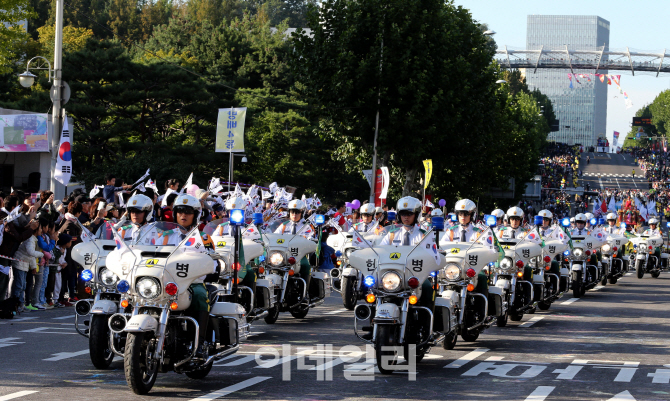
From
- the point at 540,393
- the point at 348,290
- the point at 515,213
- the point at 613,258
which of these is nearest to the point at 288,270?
the point at 348,290

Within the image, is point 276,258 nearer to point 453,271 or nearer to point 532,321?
point 453,271

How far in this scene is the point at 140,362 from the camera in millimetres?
8391

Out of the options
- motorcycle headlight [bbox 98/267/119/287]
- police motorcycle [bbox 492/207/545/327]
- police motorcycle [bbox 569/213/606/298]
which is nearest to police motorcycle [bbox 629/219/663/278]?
police motorcycle [bbox 569/213/606/298]

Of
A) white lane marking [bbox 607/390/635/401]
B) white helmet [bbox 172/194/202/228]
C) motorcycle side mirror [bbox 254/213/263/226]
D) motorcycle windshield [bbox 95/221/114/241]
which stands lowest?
white lane marking [bbox 607/390/635/401]

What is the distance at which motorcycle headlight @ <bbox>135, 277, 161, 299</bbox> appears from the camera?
8.55 meters

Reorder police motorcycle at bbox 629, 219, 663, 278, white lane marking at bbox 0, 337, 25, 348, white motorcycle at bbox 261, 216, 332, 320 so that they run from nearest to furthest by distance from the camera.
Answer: white lane marking at bbox 0, 337, 25, 348
white motorcycle at bbox 261, 216, 332, 320
police motorcycle at bbox 629, 219, 663, 278

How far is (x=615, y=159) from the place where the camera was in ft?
562

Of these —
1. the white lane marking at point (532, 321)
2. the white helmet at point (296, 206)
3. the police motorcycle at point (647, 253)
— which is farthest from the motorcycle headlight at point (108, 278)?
the police motorcycle at point (647, 253)

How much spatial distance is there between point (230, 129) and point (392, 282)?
20.1 m

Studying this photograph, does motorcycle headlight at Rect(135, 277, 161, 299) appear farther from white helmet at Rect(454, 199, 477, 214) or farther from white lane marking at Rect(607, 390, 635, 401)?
white helmet at Rect(454, 199, 477, 214)

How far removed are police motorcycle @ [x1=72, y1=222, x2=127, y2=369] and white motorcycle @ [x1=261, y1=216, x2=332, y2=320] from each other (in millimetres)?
4449

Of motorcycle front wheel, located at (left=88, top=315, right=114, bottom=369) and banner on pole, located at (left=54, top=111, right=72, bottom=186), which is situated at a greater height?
banner on pole, located at (left=54, top=111, right=72, bottom=186)

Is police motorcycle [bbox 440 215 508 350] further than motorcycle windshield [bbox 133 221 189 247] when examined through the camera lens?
Yes

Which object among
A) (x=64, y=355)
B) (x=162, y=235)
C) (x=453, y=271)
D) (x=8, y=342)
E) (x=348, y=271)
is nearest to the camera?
(x=162, y=235)
